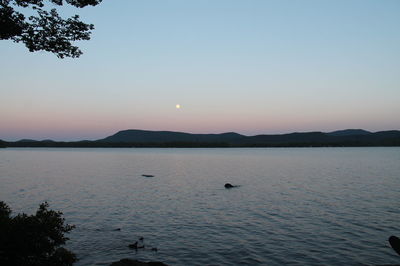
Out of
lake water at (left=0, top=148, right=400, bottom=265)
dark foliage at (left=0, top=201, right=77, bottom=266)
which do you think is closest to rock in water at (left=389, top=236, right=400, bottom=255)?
lake water at (left=0, top=148, right=400, bottom=265)

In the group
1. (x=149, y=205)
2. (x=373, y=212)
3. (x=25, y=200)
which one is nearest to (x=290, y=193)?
(x=373, y=212)

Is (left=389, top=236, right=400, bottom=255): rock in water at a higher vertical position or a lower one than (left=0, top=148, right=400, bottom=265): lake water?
higher

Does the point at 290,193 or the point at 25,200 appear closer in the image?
the point at 25,200

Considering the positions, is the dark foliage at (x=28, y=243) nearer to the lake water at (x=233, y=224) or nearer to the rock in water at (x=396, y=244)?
the lake water at (x=233, y=224)

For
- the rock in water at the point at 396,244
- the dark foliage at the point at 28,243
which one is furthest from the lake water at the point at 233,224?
the dark foliage at the point at 28,243

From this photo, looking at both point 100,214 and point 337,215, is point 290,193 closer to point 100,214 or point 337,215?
point 337,215

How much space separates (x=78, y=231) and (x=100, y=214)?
7.27m

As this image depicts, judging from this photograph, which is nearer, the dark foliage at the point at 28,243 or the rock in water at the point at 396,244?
the dark foliage at the point at 28,243

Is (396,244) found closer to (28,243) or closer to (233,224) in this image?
(233,224)

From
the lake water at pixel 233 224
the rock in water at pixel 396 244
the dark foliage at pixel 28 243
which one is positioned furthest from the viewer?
the lake water at pixel 233 224

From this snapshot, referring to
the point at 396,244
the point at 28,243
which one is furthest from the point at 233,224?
the point at 28,243

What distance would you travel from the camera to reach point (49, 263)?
14352mm

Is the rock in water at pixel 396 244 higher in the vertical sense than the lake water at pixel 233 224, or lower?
higher

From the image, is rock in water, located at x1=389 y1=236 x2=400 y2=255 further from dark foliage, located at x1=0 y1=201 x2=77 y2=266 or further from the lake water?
dark foliage, located at x1=0 y1=201 x2=77 y2=266
